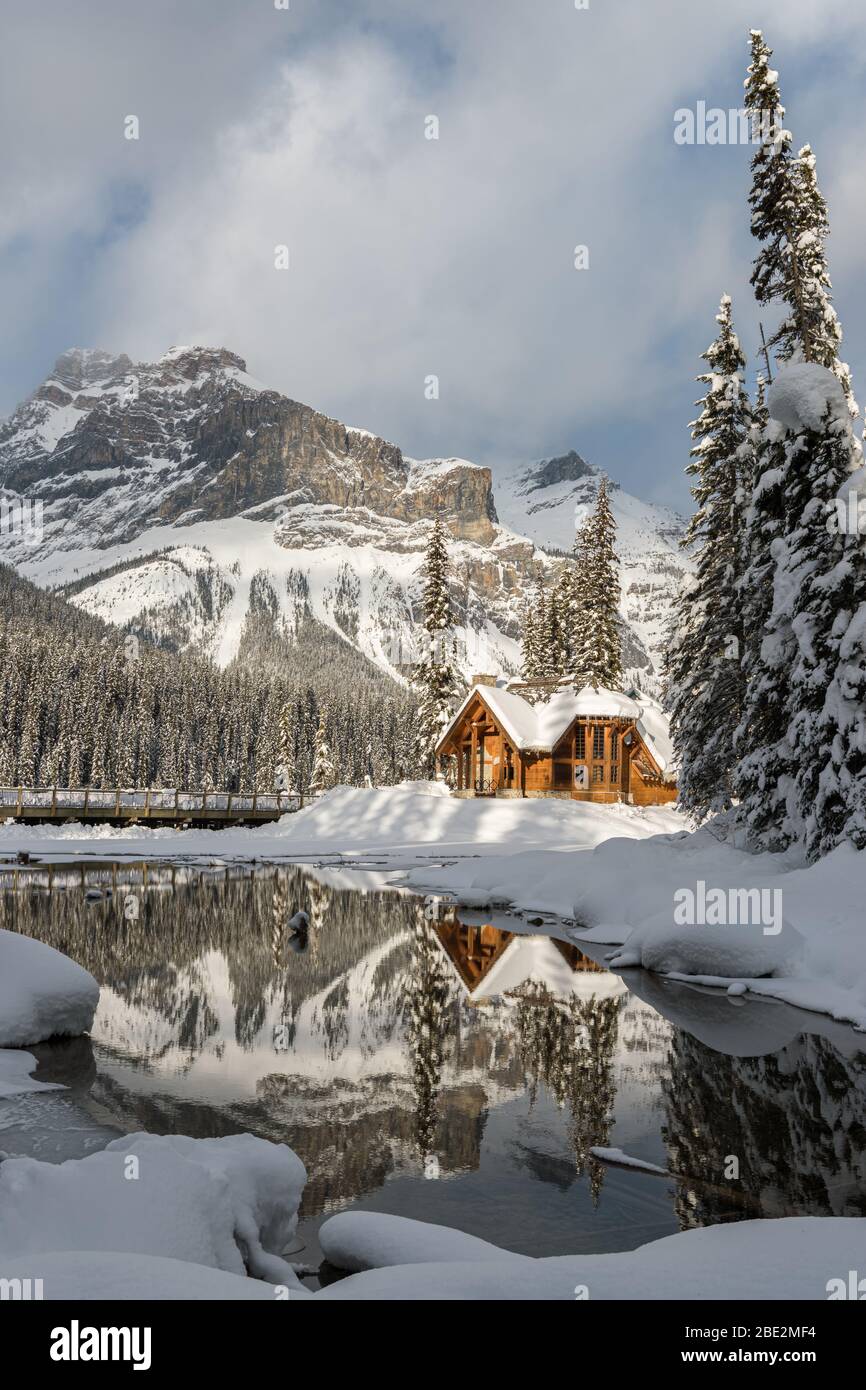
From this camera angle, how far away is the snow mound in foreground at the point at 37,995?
9.36 meters

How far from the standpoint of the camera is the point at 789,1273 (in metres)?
4.20

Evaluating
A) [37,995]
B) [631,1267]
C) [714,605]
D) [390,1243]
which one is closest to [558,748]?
[714,605]

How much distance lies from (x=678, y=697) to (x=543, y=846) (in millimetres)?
10455

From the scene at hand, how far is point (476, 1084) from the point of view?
8.00 meters

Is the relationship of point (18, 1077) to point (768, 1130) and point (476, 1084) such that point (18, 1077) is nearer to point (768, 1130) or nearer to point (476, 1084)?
point (476, 1084)

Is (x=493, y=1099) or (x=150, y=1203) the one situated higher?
(x=150, y=1203)

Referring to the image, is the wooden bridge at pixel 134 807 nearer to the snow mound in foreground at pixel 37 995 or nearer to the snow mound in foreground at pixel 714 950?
the snow mound in foreground at pixel 37 995

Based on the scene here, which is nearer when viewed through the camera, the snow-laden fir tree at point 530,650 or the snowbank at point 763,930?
the snowbank at point 763,930

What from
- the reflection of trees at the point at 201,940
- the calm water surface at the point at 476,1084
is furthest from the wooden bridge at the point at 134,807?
the calm water surface at the point at 476,1084

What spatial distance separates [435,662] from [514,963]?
40.0 meters

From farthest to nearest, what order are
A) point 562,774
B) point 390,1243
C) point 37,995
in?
point 562,774
point 37,995
point 390,1243

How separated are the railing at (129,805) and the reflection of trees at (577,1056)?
40.0 m
